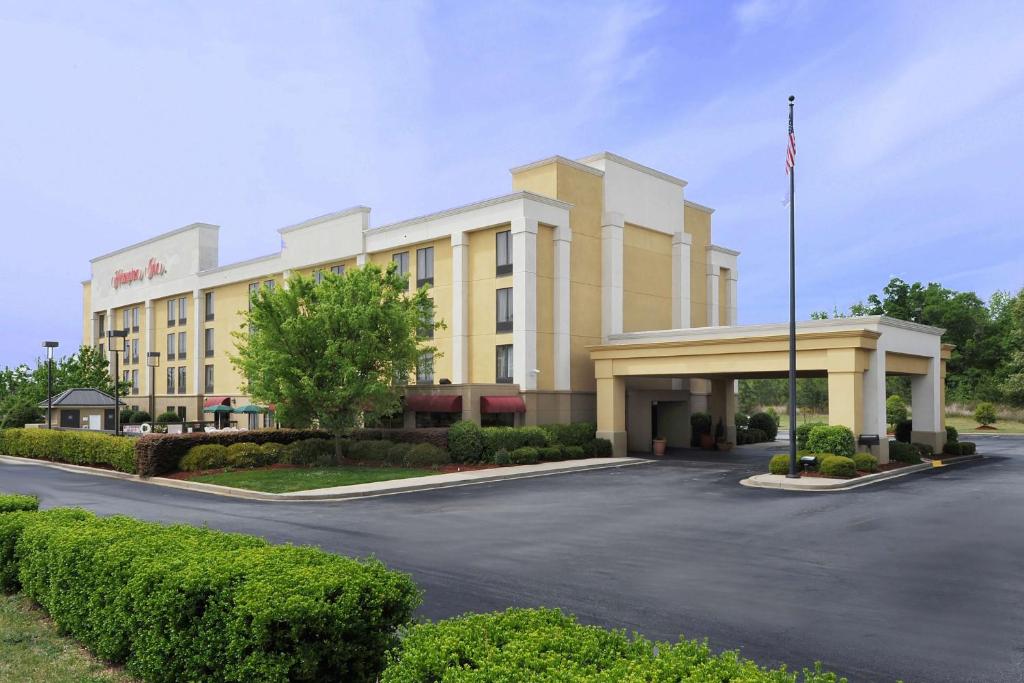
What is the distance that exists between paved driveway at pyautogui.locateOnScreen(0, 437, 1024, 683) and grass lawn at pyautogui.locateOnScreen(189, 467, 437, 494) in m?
1.83

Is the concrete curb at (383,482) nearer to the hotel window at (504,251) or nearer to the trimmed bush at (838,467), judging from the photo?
the trimmed bush at (838,467)

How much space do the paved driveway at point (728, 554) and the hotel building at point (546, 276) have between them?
469 inches

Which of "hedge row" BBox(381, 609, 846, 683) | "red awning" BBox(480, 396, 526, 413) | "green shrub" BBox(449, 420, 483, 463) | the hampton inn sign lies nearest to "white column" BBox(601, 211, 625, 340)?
"red awning" BBox(480, 396, 526, 413)

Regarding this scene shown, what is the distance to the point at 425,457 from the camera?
98.8ft

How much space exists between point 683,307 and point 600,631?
40262 mm

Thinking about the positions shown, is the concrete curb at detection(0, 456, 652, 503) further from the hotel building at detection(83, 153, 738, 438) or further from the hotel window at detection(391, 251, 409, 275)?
the hotel window at detection(391, 251, 409, 275)

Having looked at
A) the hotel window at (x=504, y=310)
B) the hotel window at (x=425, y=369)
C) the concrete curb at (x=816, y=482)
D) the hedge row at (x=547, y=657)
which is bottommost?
the concrete curb at (x=816, y=482)

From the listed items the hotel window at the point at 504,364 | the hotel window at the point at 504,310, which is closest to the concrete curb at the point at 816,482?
the hotel window at the point at 504,364

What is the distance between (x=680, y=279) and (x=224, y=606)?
131 ft

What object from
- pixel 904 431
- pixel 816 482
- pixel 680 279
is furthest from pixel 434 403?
pixel 904 431

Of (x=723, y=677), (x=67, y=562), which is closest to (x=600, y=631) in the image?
(x=723, y=677)

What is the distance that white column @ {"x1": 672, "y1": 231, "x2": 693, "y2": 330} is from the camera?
44125mm

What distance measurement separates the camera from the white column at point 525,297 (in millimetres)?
35750

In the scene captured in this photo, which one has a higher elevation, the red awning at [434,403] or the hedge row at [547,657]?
the red awning at [434,403]
